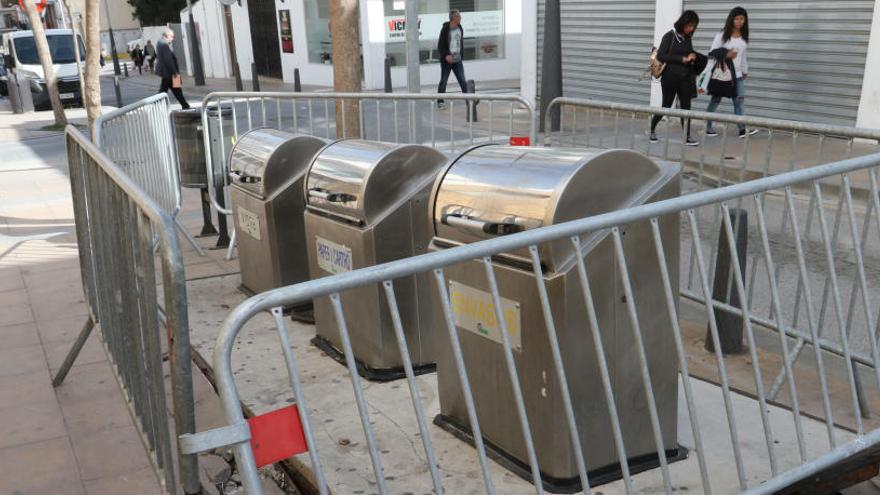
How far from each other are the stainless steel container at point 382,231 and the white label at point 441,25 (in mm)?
20919

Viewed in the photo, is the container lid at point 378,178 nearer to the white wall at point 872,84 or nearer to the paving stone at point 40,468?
the paving stone at point 40,468

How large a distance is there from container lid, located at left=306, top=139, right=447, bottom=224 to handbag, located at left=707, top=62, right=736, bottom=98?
8312 mm

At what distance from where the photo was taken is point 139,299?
279 cm

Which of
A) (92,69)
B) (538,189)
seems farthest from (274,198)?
(92,69)

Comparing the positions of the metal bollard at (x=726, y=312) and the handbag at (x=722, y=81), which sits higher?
the handbag at (x=722, y=81)

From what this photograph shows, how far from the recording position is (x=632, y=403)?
309cm

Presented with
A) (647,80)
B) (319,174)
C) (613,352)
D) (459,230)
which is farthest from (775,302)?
(647,80)

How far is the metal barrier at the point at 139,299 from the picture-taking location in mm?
2164

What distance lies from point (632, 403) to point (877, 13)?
378 inches

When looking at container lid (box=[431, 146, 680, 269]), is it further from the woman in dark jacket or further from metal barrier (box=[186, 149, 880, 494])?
the woman in dark jacket

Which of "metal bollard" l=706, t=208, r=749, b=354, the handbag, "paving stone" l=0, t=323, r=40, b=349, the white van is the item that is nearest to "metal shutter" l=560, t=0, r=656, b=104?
the handbag

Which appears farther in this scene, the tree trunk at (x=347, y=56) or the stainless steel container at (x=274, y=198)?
the tree trunk at (x=347, y=56)

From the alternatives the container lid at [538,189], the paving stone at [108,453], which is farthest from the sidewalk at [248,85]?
the container lid at [538,189]

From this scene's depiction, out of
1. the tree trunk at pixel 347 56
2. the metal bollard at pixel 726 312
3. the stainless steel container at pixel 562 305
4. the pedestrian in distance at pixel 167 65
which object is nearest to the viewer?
the stainless steel container at pixel 562 305
